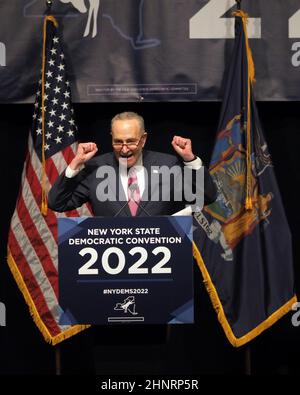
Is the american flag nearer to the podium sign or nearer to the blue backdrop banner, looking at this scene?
the blue backdrop banner

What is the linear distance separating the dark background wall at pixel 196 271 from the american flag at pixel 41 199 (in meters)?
0.33

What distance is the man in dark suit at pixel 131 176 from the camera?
10.4 feet

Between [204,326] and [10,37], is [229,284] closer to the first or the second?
[204,326]

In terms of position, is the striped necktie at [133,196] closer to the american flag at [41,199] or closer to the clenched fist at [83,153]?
the clenched fist at [83,153]

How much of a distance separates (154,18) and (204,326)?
1.93m

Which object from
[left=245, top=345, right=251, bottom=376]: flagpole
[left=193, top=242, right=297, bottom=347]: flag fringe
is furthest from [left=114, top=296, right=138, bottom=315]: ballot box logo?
[left=245, top=345, right=251, bottom=376]: flagpole

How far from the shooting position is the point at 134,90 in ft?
15.2

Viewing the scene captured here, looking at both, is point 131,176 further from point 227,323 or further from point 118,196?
point 227,323

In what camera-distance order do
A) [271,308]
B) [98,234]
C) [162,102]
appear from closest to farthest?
[98,234] < [271,308] < [162,102]

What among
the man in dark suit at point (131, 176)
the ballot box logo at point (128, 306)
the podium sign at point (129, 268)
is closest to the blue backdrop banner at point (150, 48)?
the man in dark suit at point (131, 176)

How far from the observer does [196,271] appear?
4.91 m

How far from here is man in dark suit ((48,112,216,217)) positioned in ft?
10.4

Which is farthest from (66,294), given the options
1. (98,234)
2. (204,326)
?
(204,326)
